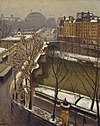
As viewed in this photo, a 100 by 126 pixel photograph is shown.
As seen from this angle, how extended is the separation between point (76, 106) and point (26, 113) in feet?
2.10

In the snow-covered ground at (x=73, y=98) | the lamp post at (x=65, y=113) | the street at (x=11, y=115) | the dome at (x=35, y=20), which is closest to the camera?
the lamp post at (x=65, y=113)

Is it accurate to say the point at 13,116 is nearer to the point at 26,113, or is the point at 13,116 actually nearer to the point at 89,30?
the point at 26,113

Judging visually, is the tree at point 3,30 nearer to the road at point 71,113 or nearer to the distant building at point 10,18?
the distant building at point 10,18

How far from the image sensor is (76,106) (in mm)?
3486

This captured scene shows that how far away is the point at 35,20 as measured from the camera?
14109mm

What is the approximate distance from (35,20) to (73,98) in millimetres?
10685

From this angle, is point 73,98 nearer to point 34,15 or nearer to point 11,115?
point 11,115

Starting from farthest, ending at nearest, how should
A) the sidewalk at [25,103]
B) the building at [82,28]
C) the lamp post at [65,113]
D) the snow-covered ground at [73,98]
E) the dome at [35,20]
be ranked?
the dome at [35,20]
the building at [82,28]
the snow-covered ground at [73,98]
the sidewalk at [25,103]
the lamp post at [65,113]

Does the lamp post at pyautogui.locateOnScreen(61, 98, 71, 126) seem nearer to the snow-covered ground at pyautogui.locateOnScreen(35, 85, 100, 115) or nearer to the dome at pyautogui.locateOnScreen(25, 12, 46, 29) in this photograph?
the snow-covered ground at pyautogui.locateOnScreen(35, 85, 100, 115)

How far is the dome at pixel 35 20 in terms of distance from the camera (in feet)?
44.1

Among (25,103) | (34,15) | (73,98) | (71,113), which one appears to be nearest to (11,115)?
(25,103)

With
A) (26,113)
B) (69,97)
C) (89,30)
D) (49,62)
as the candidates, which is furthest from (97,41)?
(26,113)

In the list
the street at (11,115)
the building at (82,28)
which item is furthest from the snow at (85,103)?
the building at (82,28)

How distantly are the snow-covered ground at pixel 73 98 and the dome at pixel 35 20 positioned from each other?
30.9 feet
